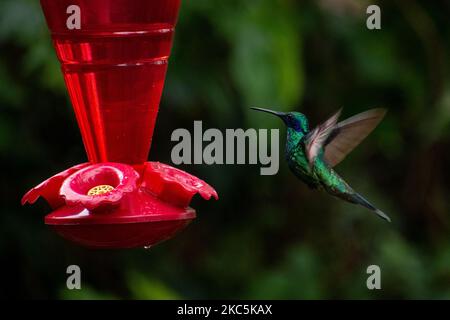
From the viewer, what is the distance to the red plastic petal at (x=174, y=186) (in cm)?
232

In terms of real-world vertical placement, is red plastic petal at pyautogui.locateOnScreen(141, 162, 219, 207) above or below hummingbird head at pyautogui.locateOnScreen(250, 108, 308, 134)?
below

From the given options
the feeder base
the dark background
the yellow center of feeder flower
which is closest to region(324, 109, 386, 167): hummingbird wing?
the feeder base

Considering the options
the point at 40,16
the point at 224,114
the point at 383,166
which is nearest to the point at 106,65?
the point at 40,16

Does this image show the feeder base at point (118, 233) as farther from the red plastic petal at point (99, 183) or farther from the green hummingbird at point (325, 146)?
the green hummingbird at point (325, 146)

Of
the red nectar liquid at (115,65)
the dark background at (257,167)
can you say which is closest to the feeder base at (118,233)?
the red nectar liquid at (115,65)

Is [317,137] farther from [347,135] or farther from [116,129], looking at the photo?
[116,129]

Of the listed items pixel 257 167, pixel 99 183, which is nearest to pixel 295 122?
pixel 99 183

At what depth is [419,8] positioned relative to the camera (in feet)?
17.2

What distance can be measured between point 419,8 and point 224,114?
1235 millimetres

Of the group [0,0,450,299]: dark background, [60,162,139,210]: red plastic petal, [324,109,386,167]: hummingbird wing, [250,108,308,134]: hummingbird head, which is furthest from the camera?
[0,0,450,299]: dark background

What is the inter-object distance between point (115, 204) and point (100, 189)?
0.10 meters

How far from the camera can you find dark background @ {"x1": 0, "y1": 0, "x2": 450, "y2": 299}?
4.66 metres

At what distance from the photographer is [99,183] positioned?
2.32 metres

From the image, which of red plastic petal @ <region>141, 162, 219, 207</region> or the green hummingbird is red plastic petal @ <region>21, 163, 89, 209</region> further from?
the green hummingbird
